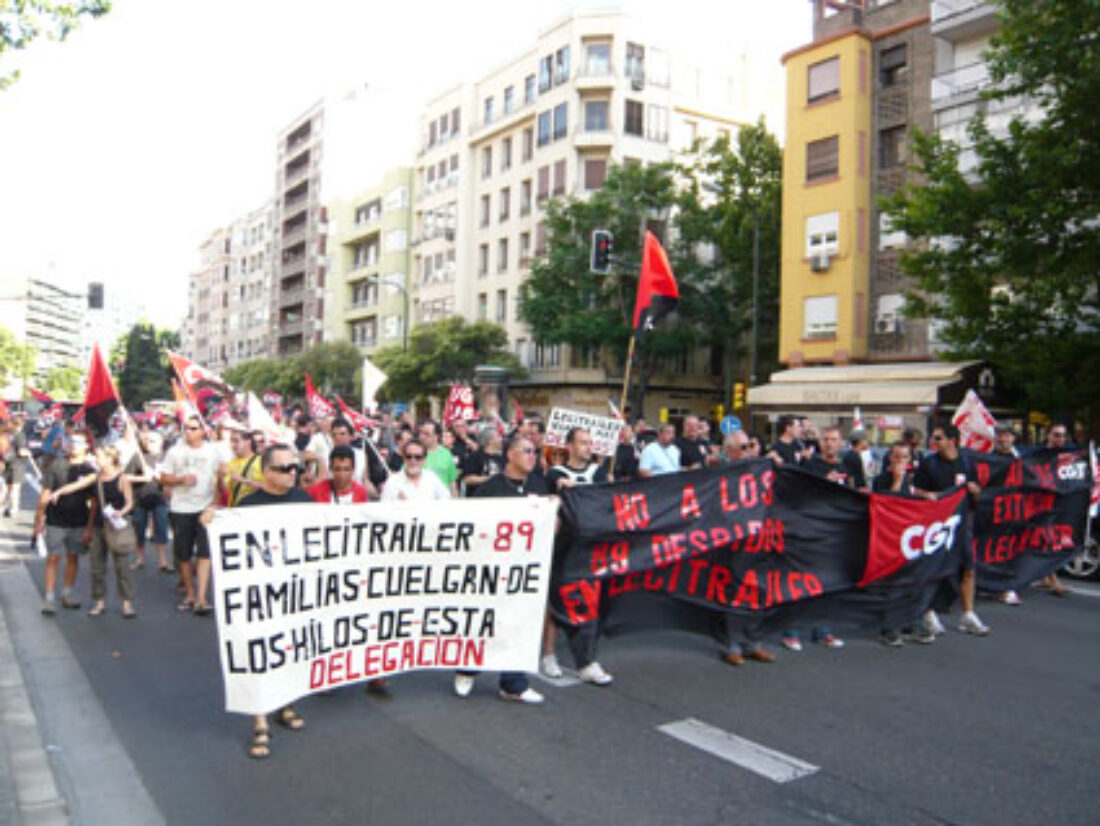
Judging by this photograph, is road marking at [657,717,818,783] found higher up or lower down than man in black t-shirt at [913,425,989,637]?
lower down

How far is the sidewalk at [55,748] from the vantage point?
4.23 meters

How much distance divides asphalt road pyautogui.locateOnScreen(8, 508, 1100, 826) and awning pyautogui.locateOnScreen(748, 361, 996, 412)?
1931 centimetres

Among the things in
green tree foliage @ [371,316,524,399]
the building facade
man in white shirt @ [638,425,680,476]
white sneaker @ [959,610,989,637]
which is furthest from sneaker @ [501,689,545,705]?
green tree foliage @ [371,316,524,399]

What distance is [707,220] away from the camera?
3791cm

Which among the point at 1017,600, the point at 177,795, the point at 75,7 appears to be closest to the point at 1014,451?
the point at 1017,600

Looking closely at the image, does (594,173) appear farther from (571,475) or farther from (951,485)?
(571,475)

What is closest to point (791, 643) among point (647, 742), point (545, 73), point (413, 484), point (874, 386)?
point (647, 742)

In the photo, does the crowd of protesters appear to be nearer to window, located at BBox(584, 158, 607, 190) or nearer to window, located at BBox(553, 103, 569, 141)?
window, located at BBox(584, 158, 607, 190)

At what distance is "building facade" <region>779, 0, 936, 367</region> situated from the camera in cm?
2948

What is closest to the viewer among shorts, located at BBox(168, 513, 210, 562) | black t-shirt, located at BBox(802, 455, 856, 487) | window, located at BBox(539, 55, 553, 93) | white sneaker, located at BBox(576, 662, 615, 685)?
white sneaker, located at BBox(576, 662, 615, 685)

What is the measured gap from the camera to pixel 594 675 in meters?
6.26

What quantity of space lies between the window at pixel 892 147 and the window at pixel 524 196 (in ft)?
71.3

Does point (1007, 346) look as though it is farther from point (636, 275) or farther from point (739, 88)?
point (739, 88)

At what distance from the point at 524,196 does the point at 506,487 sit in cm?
4435
